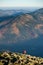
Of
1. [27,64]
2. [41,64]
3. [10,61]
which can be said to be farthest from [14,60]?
[41,64]

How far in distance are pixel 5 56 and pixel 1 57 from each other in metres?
1.69

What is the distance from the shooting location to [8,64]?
56.9 m

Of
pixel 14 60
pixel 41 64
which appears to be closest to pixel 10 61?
pixel 14 60

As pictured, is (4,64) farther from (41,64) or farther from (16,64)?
(41,64)

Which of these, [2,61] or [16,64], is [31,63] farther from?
[2,61]

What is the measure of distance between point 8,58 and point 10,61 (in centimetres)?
297

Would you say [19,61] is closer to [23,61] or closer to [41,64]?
[23,61]

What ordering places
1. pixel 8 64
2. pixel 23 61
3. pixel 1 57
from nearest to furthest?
pixel 8 64, pixel 23 61, pixel 1 57

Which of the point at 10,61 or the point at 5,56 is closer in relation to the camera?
the point at 10,61

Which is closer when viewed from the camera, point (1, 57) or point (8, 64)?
point (8, 64)

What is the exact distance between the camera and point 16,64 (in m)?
57.8

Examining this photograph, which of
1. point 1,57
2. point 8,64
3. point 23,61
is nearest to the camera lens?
point 8,64

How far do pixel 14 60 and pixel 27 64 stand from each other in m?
5.02

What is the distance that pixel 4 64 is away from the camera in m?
57.6
